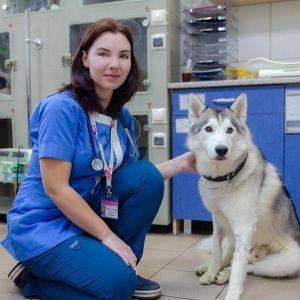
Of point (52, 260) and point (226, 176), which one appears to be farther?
point (226, 176)

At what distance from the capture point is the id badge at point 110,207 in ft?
5.11

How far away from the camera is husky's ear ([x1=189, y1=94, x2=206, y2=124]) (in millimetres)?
1686

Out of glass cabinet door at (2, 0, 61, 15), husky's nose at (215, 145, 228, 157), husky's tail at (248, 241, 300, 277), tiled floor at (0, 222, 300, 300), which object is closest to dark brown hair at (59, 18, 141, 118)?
husky's nose at (215, 145, 228, 157)

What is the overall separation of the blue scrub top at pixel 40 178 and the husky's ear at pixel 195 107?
0.37 meters

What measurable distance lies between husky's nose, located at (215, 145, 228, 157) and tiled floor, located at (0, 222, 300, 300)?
22.0 inches

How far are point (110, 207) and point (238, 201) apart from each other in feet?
1.63

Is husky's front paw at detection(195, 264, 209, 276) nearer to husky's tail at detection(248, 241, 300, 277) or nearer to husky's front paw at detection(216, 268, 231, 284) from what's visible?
husky's front paw at detection(216, 268, 231, 284)

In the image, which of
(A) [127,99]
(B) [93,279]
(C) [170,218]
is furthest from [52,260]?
(C) [170,218]

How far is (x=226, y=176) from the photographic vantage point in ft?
5.40

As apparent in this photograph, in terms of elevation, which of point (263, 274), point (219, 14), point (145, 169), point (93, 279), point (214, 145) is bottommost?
point (263, 274)

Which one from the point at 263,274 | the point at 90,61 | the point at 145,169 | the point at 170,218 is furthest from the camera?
the point at 170,218

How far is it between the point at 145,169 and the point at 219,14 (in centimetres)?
146

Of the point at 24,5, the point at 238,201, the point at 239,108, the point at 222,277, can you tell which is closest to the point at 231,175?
the point at 238,201

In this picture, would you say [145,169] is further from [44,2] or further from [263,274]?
[44,2]
